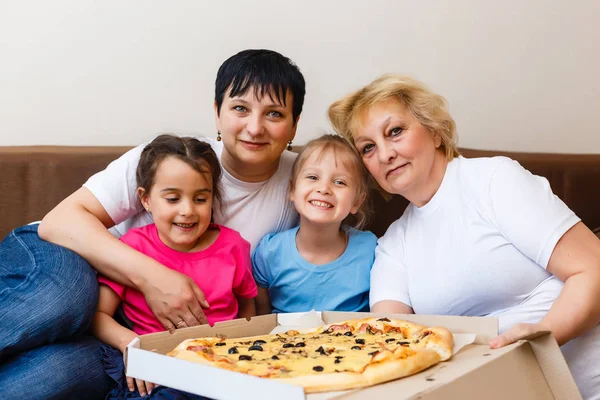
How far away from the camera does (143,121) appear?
2248 millimetres

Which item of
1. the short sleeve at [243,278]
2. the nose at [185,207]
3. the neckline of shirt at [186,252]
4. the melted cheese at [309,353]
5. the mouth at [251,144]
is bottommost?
the short sleeve at [243,278]

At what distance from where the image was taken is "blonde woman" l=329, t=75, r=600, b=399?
4.65ft

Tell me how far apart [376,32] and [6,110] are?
49.8 inches

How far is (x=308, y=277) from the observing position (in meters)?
1.74

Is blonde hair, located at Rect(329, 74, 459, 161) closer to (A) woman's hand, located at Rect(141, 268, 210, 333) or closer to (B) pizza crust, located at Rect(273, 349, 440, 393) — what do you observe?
(A) woman's hand, located at Rect(141, 268, 210, 333)

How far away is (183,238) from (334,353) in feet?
2.00

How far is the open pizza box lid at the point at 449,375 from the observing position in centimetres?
94

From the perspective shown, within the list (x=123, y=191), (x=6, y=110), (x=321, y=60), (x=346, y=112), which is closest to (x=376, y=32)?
(x=321, y=60)

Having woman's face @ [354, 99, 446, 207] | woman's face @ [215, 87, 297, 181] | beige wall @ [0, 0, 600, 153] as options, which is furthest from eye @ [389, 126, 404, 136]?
beige wall @ [0, 0, 600, 153]

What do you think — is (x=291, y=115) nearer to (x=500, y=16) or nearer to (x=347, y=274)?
(x=347, y=274)

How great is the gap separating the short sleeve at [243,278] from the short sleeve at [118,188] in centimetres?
30

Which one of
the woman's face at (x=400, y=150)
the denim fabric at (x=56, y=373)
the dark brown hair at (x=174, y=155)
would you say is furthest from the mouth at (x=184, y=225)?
the woman's face at (x=400, y=150)

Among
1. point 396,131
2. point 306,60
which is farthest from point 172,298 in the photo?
point 306,60

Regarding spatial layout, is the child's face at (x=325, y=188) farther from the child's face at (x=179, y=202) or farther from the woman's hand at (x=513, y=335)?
the woman's hand at (x=513, y=335)
